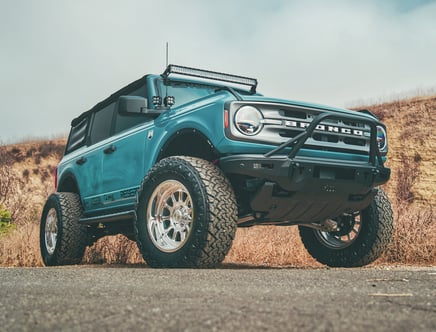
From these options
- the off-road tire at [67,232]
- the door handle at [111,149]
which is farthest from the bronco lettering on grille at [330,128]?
the off-road tire at [67,232]

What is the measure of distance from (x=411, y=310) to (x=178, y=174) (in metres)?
2.93

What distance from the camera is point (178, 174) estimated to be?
16.0 feet

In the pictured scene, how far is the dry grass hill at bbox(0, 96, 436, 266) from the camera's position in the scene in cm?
735

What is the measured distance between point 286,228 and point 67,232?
4.56 meters

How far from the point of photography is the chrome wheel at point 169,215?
492cm

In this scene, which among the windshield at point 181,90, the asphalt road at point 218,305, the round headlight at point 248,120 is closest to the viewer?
the asphalt road at point 218,305

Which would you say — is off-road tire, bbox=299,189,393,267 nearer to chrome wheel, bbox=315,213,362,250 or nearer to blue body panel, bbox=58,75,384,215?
chrome wheel, bbox=315,213,362,250

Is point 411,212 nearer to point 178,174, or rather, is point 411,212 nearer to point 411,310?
point 178,174

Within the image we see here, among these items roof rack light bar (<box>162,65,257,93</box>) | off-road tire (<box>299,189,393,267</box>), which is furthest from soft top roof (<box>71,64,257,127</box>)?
off-road tire (<box>299,189,393,267</box>)

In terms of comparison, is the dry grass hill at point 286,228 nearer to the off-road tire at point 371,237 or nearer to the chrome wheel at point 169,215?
the off-road tire at point 371,237

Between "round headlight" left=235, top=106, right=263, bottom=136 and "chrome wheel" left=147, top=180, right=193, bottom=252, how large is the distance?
0.73 m

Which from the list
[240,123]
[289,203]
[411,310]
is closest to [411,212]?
[289,203]

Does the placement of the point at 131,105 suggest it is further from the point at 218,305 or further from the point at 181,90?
the point at 218,305

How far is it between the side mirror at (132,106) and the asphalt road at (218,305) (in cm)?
249
